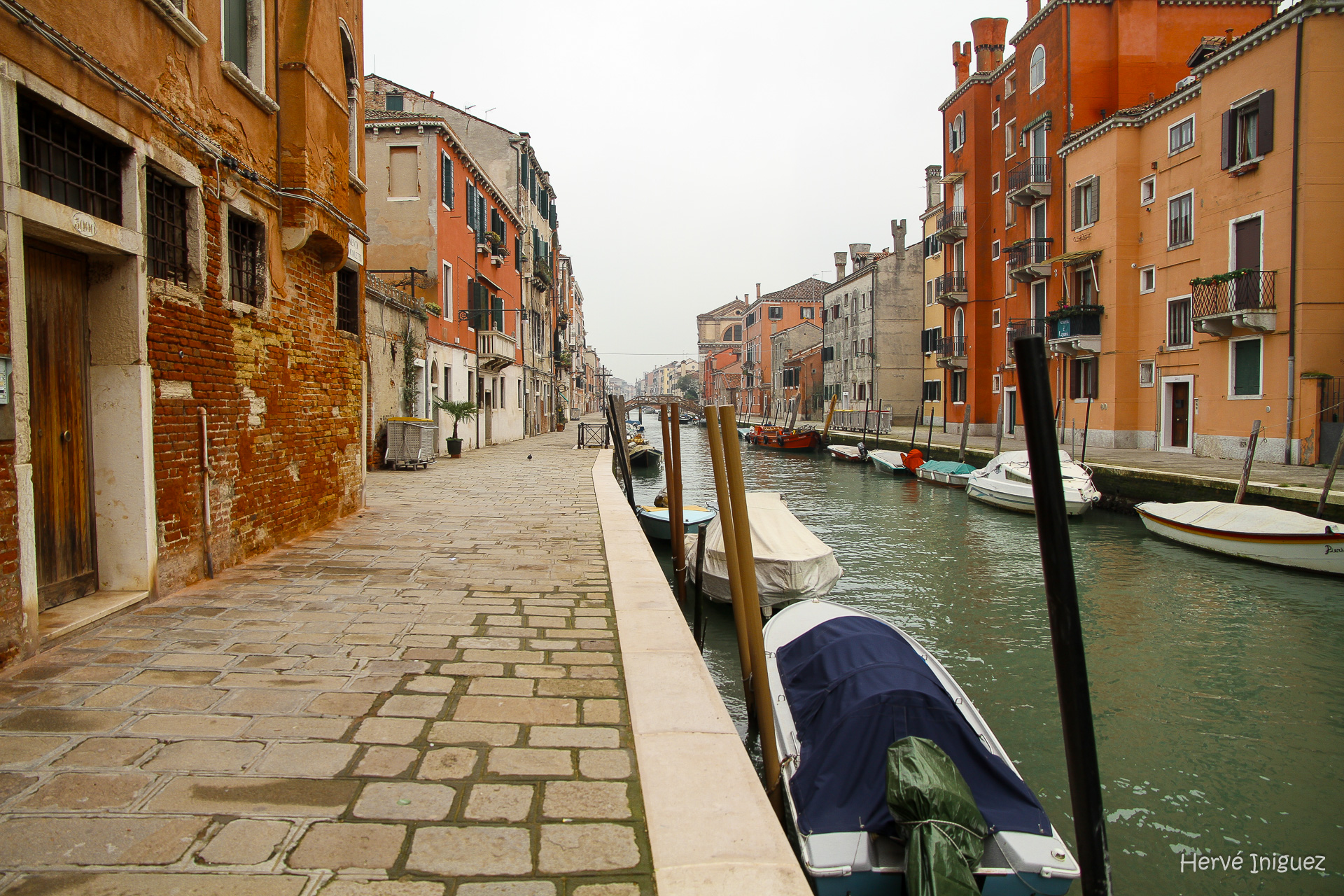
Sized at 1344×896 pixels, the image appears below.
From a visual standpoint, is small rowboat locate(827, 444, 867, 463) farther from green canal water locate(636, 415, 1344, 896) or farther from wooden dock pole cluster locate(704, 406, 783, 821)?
wooden dock pole cluster locate(704, 406, 783, 821)

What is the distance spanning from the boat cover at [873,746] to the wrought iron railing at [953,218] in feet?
101

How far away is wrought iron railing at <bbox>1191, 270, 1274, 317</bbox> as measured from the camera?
663 inches

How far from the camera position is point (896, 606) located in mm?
9805

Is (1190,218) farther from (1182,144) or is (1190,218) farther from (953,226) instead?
(953,226)

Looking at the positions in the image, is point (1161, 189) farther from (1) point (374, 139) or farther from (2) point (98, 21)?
(2) point (98, 21)

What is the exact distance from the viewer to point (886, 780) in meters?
3.64

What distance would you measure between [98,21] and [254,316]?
247 cm

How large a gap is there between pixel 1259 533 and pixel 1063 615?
39.0 feet

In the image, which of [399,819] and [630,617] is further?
[630,617]

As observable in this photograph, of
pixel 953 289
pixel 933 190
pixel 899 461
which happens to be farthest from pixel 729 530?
pixel 933 190

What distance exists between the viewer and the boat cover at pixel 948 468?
2203cm

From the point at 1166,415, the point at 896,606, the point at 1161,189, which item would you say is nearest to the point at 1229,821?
the point at 896,606

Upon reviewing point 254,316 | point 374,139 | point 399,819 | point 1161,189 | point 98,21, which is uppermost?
point 374,139

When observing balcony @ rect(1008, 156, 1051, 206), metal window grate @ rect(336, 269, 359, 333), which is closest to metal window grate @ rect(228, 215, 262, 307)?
metal window grate @ rect(336, 269, 359, 333)
